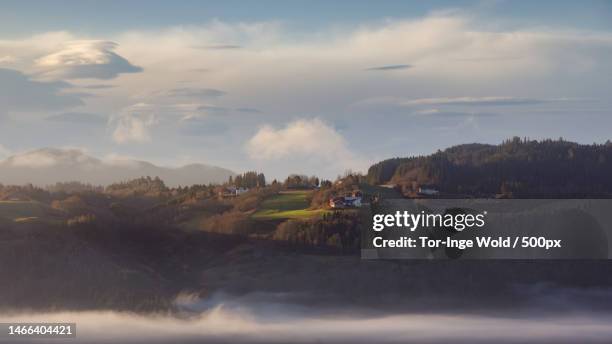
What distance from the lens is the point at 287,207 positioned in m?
46.4

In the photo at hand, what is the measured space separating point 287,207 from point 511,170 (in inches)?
637

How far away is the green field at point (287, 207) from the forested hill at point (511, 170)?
483cm

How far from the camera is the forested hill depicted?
52.2 m

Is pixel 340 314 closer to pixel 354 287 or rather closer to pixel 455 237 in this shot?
pixel 354 287

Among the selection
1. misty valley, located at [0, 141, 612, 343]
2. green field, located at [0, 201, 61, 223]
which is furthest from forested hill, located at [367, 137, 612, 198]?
green field, located at [0, 201, 61, 223]

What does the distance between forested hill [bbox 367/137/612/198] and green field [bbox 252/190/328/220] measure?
483 cm

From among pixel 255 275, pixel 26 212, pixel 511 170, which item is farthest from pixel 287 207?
pixel 511 170

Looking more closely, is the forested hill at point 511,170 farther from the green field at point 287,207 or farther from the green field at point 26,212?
the green field at point 26,212

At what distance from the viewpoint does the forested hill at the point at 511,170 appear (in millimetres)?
52250

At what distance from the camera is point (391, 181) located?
51312mm

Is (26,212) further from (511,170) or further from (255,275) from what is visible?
(511,170)

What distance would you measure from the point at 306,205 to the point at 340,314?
8228 mm

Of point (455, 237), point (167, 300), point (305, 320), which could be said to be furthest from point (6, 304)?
point (455, 237)

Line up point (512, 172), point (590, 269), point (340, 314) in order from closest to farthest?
point (340, 314)
point (590, 269)
point (512, 172)
